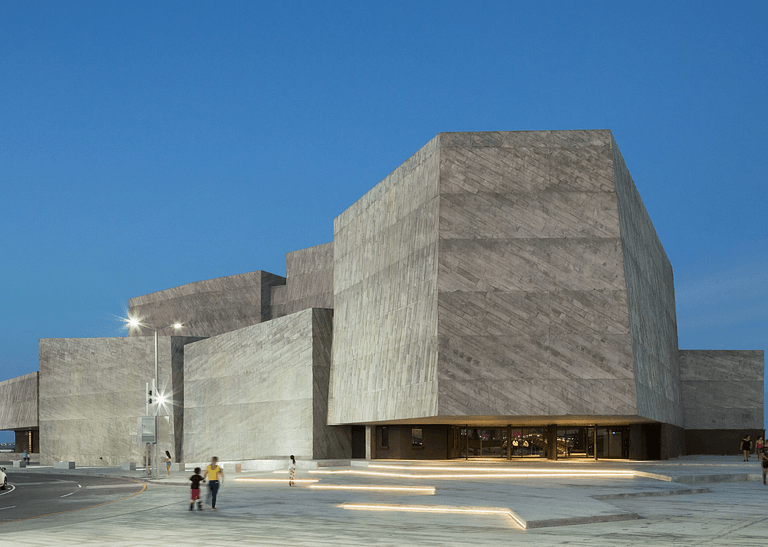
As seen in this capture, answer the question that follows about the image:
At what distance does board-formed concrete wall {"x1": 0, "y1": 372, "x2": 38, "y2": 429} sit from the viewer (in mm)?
65812

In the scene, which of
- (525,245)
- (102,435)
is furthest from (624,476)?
(102,435)

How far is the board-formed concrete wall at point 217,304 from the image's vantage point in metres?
61.9

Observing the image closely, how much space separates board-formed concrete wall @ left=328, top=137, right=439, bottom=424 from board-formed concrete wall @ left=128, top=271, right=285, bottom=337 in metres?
18.1

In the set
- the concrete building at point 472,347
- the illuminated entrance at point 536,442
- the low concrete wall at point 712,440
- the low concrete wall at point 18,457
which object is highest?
the concrete building at point 472,347

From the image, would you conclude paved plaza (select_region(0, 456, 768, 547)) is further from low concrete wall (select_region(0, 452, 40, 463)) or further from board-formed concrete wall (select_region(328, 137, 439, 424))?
low concrete wall (select_region(0, 452, 40, 463))

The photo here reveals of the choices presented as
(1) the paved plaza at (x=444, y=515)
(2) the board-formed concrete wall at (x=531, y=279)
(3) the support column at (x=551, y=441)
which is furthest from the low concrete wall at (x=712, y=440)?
(1) the paved plaza at (x=444, y=515)

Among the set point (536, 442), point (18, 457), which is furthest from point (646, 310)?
point (18, 457)

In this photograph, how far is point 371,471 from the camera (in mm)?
34281

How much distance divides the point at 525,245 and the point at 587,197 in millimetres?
3417

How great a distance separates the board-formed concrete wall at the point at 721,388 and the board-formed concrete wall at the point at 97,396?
3556cm

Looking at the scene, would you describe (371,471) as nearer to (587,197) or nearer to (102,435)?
(587,197)

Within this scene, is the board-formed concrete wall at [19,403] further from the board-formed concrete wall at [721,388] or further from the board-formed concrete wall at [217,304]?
the board-formed concrete wall at [721,388]

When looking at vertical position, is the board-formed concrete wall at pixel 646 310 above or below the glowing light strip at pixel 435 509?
above

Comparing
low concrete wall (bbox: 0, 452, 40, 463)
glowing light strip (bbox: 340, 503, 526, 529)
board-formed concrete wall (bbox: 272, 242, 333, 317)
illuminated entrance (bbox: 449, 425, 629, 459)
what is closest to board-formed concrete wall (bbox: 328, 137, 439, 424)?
illuminated entrance (bbox: 449, 425, 629, 459)
